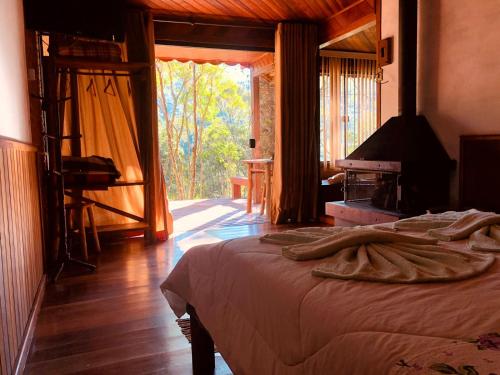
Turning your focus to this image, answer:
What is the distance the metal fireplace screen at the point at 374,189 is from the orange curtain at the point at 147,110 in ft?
6.27

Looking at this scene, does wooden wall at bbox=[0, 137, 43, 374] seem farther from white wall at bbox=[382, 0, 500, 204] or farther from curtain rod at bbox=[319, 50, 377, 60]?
curtain rod at bbox=[319, 50, 377, 60]

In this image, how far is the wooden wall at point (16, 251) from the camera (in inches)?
63.8

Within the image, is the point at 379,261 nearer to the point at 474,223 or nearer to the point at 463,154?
the point at 474,223

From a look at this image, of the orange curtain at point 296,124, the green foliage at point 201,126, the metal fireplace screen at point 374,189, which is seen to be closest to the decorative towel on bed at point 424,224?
the metal fireplace screen at point 374,189

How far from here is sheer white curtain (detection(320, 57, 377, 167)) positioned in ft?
19.6

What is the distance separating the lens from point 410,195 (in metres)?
3.28

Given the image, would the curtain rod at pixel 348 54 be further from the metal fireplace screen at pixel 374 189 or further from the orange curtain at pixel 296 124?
the metal fireplace screen at pixel 374 189

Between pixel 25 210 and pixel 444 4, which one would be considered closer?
pixel 25 210

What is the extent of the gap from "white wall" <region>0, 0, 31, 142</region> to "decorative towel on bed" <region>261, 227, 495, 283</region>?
Answer: 1.48 m

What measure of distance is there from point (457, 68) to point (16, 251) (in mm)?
3273

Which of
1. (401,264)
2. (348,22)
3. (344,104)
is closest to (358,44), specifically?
(344,104)

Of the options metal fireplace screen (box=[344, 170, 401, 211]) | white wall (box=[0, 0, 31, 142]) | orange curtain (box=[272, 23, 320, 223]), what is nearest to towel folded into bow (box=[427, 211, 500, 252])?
metal fireplace screen (box=[344, 170, 401, 211])

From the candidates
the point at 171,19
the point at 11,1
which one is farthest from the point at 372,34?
the point at 11,1

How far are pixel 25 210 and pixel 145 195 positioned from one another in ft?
6.23
